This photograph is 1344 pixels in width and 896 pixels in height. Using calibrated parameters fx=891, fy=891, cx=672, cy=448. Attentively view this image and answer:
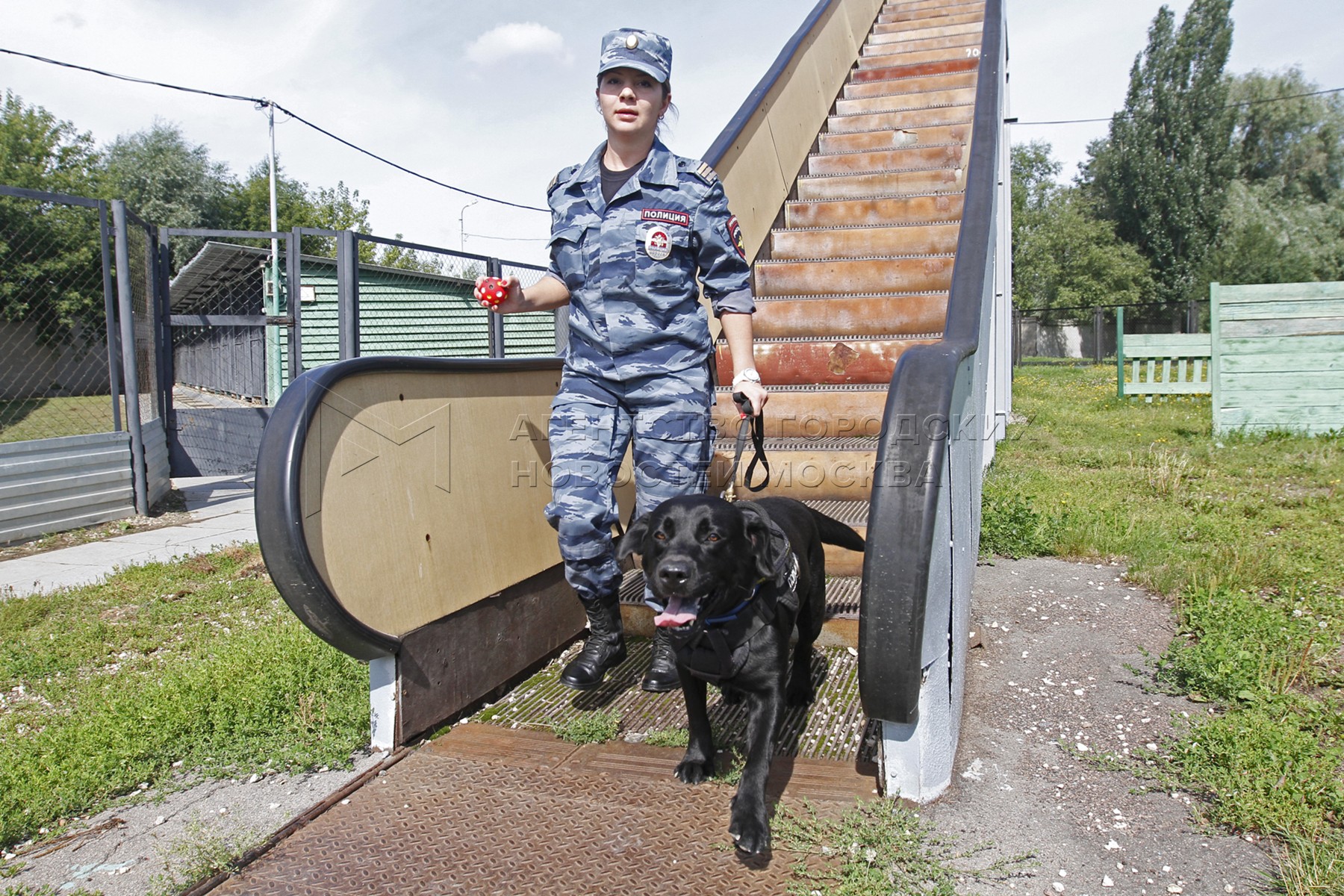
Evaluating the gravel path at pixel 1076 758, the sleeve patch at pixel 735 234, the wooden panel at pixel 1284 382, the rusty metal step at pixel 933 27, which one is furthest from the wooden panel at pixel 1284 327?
the sleeve patch at pixel 735 234

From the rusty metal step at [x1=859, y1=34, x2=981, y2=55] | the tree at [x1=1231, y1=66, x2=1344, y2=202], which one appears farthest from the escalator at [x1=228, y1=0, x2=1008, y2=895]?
the tree at [x1=1231, y1=66, x2=1344, y2=202]

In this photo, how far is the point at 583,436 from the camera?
307cm

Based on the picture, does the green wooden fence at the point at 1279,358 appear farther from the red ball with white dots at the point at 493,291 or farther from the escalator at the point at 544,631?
the red ball with white dots at the point at 493,291

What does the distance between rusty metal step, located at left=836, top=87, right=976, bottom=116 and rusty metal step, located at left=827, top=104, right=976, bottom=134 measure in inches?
2.9

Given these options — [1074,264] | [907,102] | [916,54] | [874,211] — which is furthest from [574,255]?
[1074,264]

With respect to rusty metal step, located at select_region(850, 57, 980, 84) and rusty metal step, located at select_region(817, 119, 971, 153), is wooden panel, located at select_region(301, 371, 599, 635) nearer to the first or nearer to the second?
rusty metal step, located at select_region(817, 119, 971, 153)

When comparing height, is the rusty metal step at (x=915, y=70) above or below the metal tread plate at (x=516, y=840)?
above

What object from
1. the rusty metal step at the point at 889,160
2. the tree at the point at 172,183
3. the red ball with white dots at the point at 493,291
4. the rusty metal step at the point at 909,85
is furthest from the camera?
the tree at the point at 172,183

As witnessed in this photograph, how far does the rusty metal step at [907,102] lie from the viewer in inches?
324

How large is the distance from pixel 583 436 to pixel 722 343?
2753 mm

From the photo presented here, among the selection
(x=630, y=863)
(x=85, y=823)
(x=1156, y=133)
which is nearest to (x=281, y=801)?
(x=85, y=823)

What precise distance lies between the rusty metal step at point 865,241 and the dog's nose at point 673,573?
4.50 meters

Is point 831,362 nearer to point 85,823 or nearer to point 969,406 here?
point 969,406

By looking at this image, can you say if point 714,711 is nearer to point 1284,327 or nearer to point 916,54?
point 1284,327
